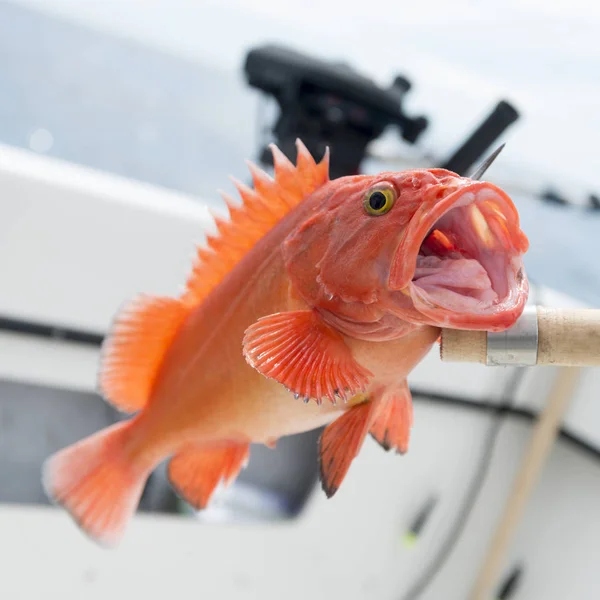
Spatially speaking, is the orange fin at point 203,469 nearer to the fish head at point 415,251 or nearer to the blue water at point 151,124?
the fish head at point 415,251

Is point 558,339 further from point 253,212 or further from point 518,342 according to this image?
point 253,212

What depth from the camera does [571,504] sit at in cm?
167

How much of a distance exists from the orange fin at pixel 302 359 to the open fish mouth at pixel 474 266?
88mm

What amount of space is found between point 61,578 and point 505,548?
111 centimetres

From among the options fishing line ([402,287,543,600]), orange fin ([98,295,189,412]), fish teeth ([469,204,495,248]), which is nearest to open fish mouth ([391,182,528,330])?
fish teeth ([469,204,495,248])

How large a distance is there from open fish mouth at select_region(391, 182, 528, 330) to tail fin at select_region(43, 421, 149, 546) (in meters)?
0.44

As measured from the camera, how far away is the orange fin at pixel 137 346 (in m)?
0.64

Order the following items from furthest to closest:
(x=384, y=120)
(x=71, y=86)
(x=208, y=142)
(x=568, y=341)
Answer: (x=71, y=86) < (x=208, y=142) < (x=384, y=120) < (x=568, y=341)

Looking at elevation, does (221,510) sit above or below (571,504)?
below

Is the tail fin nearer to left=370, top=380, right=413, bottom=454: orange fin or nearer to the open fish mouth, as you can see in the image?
left=370, top=380, right=413, bottom=454: orange fin

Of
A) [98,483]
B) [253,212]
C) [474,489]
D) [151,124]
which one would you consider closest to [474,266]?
[253,212]

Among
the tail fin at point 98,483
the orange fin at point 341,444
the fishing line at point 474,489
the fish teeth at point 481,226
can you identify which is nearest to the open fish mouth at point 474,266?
the fish teeth at point 481,226

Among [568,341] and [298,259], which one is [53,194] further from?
[568,341]

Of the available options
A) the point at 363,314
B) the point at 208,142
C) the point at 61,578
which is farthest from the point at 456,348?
the point at 208,142
